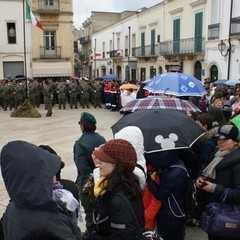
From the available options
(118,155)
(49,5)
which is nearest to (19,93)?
(49,5)

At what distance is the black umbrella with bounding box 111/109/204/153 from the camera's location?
11.1 ft

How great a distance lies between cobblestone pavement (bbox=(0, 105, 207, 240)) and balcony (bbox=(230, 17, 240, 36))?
8.35 metres

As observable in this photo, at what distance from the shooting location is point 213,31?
2128 cm

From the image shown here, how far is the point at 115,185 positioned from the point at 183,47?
927 inches

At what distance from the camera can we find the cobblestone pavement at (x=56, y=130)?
9.04m

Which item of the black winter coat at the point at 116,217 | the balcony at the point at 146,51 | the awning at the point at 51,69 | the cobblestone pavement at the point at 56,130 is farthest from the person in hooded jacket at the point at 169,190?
the awning at the point at 51,69

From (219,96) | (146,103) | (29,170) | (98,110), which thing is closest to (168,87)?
(219,96)

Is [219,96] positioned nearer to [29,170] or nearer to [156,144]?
[156,144]

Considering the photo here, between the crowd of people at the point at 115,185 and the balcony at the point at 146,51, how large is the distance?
85.5ft

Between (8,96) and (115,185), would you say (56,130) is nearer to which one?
(8,96)

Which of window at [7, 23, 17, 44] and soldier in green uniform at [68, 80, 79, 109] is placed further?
window at [7, 23, 17, 44]

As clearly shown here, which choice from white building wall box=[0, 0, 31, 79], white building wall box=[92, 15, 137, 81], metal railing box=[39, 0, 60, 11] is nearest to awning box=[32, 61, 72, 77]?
white building wall box=[0, 0, 31, 79]

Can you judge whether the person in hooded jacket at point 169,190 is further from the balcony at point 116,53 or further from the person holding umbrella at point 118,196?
the balcony at point 116,53

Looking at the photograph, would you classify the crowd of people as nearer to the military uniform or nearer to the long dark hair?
the long dark hair
